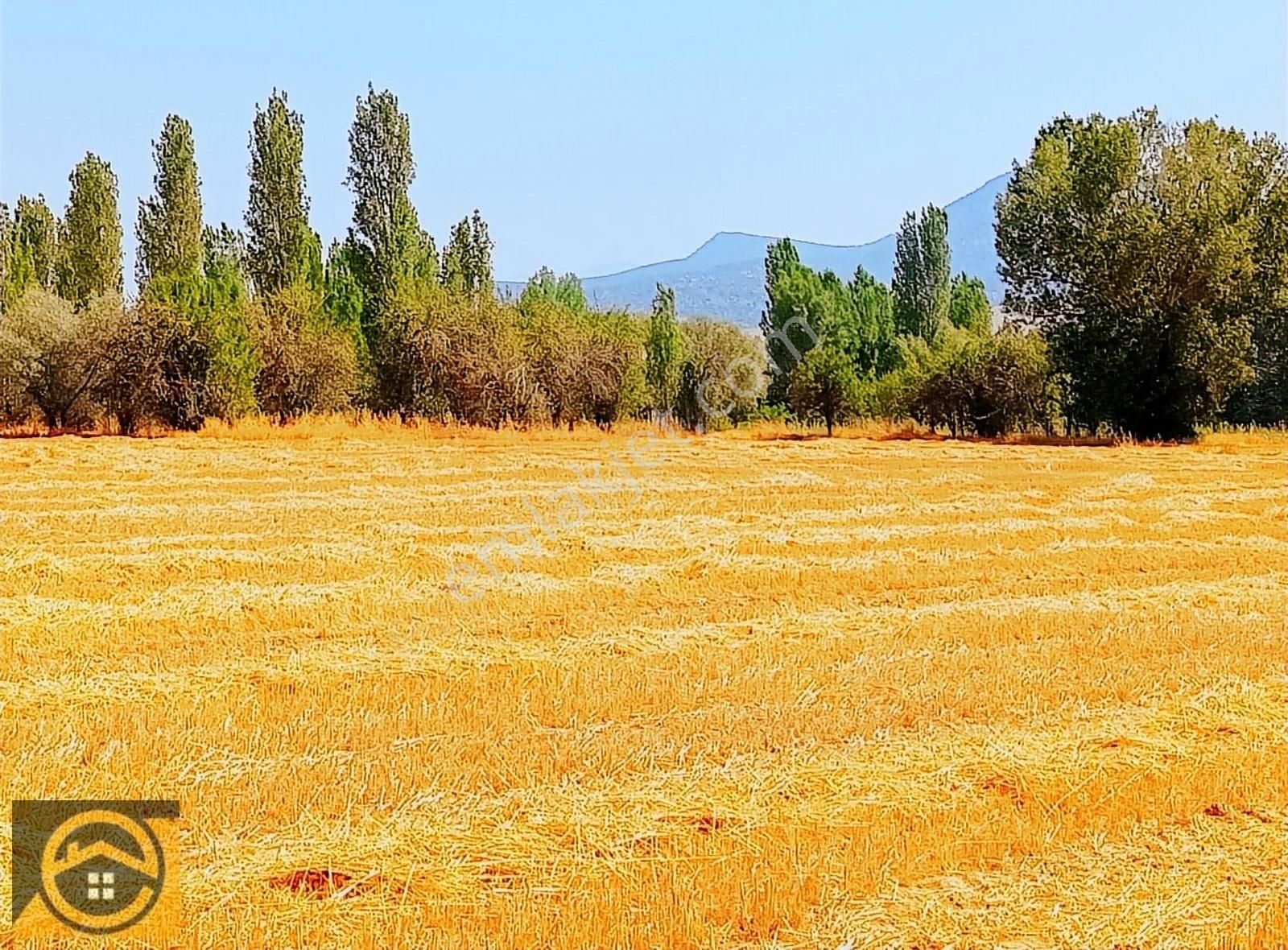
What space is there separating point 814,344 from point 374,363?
1483 centimetres

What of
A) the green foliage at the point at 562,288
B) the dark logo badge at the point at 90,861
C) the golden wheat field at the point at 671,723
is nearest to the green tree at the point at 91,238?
the green foliage at the point at 562,288

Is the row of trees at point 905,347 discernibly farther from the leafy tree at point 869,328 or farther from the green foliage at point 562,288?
the green foliage at point 562,288

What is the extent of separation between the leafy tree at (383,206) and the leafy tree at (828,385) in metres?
13.0

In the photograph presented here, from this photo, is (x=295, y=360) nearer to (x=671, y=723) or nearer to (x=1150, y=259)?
(x=1150, y=259)

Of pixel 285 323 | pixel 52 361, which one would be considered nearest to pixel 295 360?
pixel 285 323

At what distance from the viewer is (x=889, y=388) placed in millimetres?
39844

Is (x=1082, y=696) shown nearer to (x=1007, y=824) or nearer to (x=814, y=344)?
(x=1007, y=824)

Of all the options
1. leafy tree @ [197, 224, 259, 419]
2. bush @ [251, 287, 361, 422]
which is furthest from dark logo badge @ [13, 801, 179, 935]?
bush @ [251, 287, 361, 422]

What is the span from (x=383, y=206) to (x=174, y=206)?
7160 mm

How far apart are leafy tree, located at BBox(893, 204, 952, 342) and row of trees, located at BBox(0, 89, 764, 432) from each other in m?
13.9

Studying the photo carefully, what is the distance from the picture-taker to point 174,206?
1563 inches

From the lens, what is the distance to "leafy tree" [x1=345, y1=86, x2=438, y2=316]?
3931 cm

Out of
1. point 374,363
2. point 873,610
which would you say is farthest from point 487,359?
point 873,610

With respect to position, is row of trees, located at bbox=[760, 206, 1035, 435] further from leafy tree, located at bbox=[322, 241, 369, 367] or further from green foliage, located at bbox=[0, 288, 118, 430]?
Result: green foliage, located at bbox=[0, 288, 118, 430]
